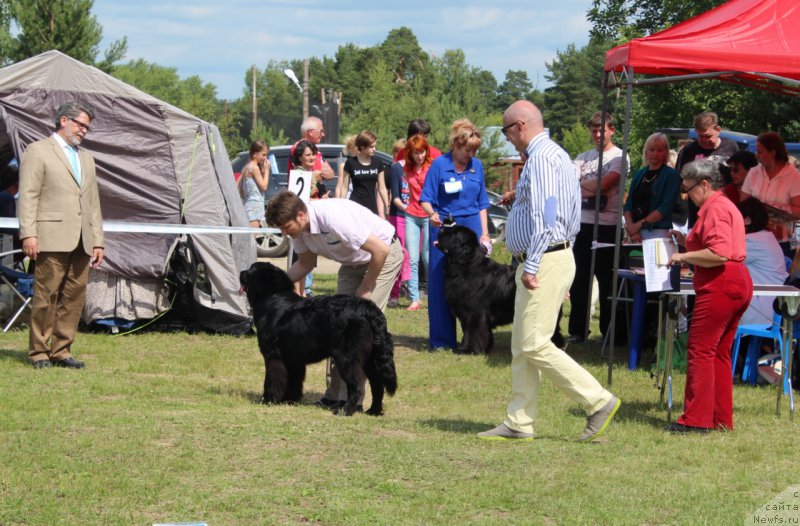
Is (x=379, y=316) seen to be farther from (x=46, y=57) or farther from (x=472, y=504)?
(x=46, y=57)

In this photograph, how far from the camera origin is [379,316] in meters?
6.00

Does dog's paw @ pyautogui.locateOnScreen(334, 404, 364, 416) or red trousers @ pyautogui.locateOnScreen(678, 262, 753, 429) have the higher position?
red trousers @ pyautogui.locateOnScreen(678, 262, 753, 429)

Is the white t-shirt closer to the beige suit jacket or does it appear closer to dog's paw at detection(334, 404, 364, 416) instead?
dog's paw at detection(334, 404, 364, 416)

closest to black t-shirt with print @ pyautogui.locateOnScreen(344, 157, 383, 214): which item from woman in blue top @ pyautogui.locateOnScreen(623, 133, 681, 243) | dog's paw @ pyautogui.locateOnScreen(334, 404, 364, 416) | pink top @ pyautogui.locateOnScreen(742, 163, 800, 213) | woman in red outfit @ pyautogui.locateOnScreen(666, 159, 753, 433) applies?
woman in blue top @ pyautogui.locateOnScreen(623, 133, 681, 243)

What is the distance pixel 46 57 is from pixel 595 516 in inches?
285

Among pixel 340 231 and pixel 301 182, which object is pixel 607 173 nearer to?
pixel 301 182

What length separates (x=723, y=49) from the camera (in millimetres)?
6918

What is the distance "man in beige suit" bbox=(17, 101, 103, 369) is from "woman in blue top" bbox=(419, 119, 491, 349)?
273 centimetres

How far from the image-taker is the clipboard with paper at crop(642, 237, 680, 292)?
242 inches

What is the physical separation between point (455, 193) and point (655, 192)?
1.66 m

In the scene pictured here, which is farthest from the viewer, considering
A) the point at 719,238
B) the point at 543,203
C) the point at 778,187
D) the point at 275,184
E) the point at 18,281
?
the point at 275,184

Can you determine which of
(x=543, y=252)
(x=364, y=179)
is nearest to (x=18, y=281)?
(x=364, y=179)

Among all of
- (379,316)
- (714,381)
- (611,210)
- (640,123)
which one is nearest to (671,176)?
(611,210)

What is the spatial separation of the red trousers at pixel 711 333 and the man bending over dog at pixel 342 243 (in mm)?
1899
